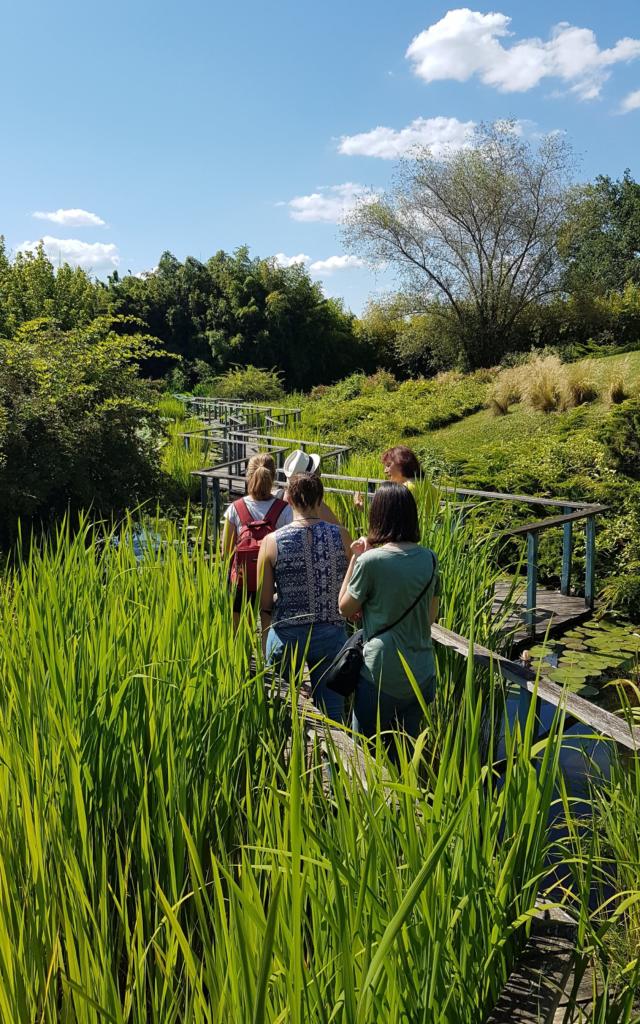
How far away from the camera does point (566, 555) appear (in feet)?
22.6

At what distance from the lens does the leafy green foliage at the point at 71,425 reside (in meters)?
7.71

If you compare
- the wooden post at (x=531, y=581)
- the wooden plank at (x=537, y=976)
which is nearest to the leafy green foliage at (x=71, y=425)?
the wooden post at (x=531, y=581)

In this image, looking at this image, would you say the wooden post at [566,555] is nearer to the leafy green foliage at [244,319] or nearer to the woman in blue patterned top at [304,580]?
the woman in blue patterned top at [304,580]

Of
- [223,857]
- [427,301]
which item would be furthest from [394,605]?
[427,301]

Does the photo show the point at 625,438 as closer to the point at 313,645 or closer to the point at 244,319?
the point at 313,645

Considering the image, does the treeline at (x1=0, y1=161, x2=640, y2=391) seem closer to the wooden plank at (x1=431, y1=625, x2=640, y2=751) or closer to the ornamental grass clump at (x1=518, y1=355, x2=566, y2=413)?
the ornamental grass clump at (x1=518, y1=355, x2=566, y2=413)

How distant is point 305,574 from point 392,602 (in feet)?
1.81

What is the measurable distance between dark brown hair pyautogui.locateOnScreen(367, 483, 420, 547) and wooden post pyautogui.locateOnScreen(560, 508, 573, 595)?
4004 mm

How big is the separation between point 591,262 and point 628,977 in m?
51.4

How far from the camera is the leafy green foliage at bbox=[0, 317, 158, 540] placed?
25.3 ft

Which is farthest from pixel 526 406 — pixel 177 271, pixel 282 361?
pixel 177 271

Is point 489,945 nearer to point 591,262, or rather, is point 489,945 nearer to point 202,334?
point 202,334

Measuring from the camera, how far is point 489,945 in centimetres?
150

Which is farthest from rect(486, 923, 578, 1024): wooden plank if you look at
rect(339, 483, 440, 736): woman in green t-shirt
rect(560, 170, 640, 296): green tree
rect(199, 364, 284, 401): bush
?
rect(560, 170, 640, 296): green tree
